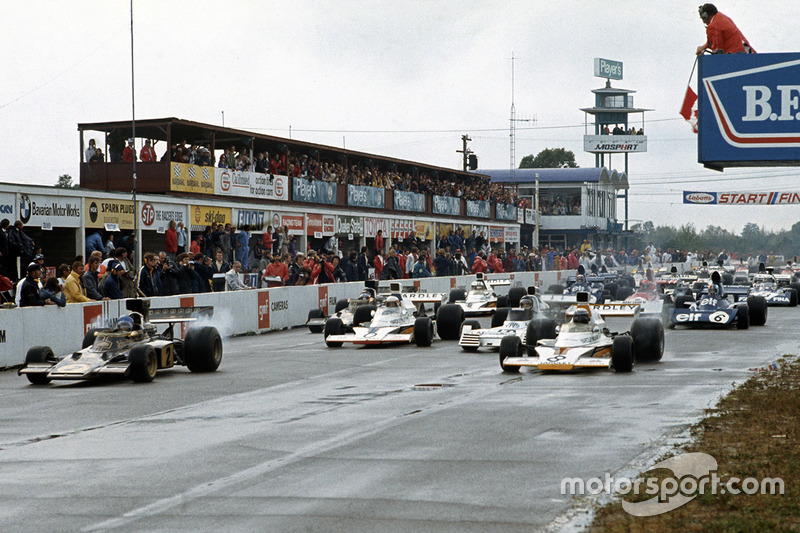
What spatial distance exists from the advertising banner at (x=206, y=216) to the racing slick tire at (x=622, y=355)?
62.9 feet

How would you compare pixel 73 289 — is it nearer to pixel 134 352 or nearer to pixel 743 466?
pixel 134 352

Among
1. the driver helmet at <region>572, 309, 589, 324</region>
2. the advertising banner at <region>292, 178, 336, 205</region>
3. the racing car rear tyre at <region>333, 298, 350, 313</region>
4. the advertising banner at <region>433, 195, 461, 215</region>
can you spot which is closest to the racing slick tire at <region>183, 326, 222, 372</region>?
the driver helmet at <region>572, 309, 589, 324</region>

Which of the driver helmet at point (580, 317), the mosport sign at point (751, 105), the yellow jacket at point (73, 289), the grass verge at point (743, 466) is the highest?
the mosport sign at point (751, 105)

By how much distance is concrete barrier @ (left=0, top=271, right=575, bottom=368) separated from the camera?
1762 cm

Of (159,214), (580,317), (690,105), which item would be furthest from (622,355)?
(159,214)

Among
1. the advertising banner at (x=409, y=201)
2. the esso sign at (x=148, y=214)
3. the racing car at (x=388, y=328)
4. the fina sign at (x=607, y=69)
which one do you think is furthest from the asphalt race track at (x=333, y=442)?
the fina sign at (x=607, y=69)

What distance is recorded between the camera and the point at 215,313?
23406mm

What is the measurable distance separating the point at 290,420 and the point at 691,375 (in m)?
6.70

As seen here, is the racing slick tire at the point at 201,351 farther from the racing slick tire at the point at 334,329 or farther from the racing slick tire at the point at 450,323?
the racing slick tire at the point at 450,323

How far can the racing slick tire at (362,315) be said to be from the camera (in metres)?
21.4

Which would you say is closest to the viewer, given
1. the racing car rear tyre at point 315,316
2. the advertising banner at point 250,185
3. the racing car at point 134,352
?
the racing car at point 134,352

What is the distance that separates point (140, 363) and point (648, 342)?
8147 mm

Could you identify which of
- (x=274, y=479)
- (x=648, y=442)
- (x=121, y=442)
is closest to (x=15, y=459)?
(x=121, y=442)

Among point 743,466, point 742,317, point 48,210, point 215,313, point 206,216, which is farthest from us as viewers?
point 206,216
